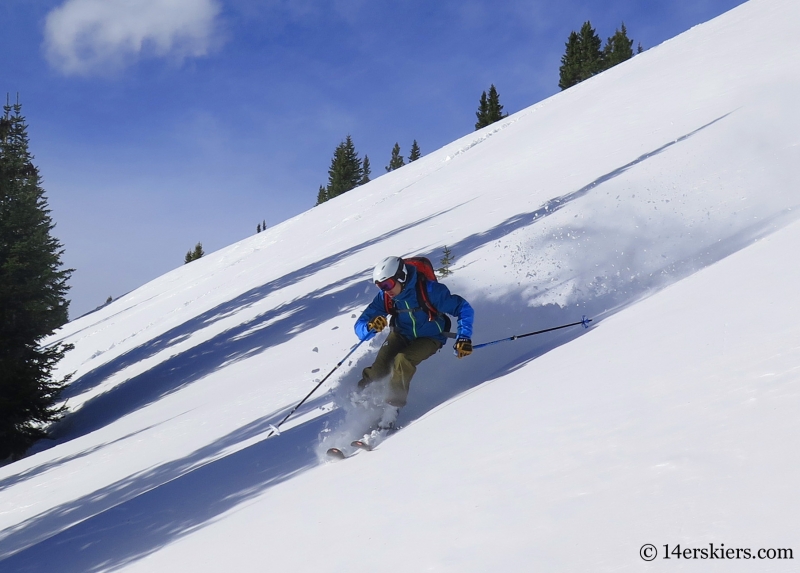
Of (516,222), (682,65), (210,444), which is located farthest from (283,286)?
(682,65)

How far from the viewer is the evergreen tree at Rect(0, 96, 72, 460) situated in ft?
46.7

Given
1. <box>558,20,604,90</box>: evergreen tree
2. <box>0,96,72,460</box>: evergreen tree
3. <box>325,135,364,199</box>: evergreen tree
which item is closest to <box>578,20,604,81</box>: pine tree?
<box>558,20,604,90</box>: evergreen tree

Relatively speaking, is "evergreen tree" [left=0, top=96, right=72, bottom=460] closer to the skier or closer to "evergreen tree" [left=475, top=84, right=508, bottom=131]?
the skier

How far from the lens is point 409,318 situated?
6.30 meters

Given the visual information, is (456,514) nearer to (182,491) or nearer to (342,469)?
(342,469)

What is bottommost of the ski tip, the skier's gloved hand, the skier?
the ski tip

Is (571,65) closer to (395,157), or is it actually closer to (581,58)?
→ (581,58)

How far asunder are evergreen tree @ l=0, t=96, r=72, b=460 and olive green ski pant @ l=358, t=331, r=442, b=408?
978 cm

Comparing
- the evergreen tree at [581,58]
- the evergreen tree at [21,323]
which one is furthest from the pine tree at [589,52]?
the evergreen tree at [21,323]

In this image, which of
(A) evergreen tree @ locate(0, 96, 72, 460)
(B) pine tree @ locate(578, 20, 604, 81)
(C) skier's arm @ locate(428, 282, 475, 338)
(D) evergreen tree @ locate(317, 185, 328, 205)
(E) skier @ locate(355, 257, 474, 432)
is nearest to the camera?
(E) skier @ locate(355, 257, 474, 432)

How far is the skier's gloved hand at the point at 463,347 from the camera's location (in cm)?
586

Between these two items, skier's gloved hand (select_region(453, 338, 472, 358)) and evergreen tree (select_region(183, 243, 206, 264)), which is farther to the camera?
evergreen tree (select_region(183, 243, 206, 264))

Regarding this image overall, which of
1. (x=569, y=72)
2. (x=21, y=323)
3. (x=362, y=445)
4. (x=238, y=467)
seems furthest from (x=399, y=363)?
(x=569, y=72)

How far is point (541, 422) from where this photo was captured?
4113 mm
